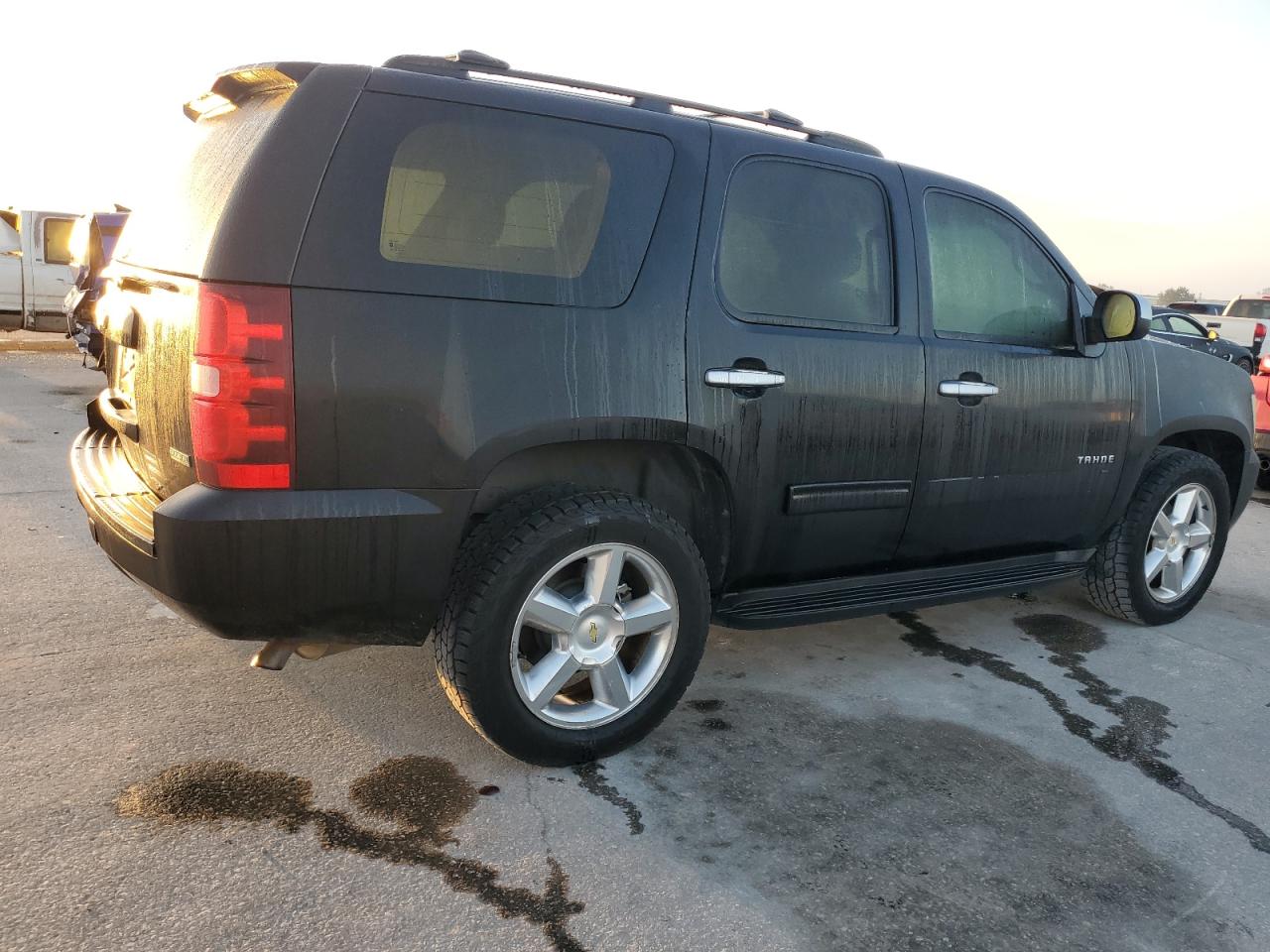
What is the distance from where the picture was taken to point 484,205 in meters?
2.78

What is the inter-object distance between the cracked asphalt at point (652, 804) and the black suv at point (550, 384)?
1.10 feet

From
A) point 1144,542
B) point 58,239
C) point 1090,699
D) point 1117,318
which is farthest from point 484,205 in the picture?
point 58,239

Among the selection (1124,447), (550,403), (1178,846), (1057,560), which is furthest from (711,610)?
(1124,447)

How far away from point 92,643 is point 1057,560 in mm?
3666

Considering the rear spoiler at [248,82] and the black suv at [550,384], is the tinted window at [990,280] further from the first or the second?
the rear spoiler at [248,82]

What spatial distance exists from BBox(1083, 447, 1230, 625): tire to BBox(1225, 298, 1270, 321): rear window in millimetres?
20974

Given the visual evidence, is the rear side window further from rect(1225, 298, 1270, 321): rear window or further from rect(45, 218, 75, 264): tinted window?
rect(1225, 298, 1270, 321): rear window

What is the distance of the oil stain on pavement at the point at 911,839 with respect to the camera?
7.82 ft

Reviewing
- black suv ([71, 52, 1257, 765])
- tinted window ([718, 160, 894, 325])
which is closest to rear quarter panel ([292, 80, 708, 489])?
black suv ([71, 52, 1257, 765])

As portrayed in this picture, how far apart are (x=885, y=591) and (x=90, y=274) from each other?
752cm

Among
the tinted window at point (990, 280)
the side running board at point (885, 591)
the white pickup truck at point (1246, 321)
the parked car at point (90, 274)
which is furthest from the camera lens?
the white pickup truck at point (1246, 321)

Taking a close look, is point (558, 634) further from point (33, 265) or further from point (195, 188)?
point (33, 265)

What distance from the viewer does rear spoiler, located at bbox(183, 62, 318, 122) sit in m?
2.70

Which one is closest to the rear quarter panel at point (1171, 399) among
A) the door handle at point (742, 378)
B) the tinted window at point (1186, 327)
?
the door handle at point (742, 378)
